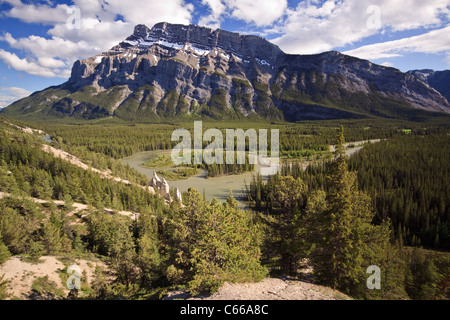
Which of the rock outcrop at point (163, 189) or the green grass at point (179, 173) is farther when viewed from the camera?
the green grass at point (179, 173)

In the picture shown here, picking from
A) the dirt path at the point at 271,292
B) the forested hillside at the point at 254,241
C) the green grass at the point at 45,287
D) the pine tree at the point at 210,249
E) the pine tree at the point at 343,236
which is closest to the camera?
the dirt path at the point at 271,292

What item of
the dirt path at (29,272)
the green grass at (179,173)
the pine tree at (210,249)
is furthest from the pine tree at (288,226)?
the green grass at (179,173)

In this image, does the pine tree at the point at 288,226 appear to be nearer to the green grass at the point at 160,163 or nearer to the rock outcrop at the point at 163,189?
the rock outcrop at the point at 163,189

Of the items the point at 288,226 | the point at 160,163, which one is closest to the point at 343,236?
the point at 288,226

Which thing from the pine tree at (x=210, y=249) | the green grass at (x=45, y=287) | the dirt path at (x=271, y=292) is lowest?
the green grass at (x=45, y=287)

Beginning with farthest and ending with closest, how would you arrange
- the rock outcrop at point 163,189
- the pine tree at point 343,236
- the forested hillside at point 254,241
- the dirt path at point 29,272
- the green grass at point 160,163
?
the green grass at point 160,163 < the rock outcrop at point 163,189 < the dirt path at point 29,272 < the forested hillside at point 254,241 < the pine tree at point 343,236

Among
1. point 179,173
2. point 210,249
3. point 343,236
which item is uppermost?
point 343,236

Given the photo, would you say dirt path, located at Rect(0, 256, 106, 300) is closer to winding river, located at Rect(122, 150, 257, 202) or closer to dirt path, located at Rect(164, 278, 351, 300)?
dirt path, located at Rect(164, 278, 351, 300)

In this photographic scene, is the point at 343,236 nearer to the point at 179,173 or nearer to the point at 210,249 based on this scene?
the point at 210,249
